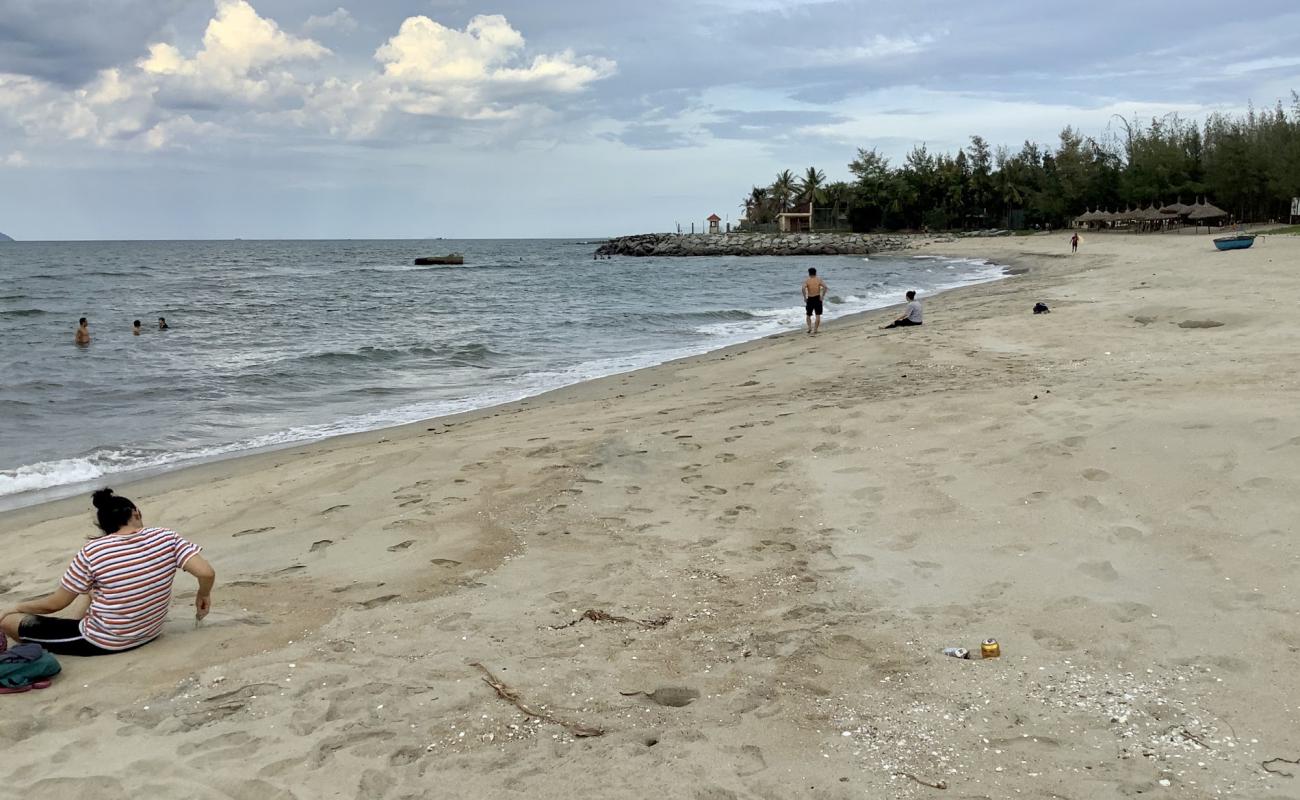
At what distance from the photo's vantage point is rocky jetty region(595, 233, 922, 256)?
7044 cm

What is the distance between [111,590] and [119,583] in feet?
0.16

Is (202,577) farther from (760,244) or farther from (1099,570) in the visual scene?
(760,244)

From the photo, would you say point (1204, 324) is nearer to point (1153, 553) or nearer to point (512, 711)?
point (1153, 553)

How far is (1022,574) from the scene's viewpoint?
4.77 metres

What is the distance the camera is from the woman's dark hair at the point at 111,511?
14.3 feet

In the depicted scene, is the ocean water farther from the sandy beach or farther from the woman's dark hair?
the woman's dark hair

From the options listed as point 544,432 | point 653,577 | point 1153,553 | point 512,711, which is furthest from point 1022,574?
point 544,432

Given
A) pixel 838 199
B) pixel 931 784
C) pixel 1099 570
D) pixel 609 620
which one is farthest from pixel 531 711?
pixel 838 199

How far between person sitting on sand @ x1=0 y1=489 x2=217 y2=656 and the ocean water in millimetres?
5325

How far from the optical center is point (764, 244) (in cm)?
7938

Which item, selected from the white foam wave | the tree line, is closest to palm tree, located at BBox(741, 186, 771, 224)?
the tree line

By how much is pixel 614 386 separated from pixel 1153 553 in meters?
9.49

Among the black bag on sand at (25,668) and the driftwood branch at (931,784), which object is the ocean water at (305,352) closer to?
the black bag on sand at (25,668)

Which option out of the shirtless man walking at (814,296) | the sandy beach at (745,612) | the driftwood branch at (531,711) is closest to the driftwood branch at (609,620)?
the sandy beach at (745,612)
